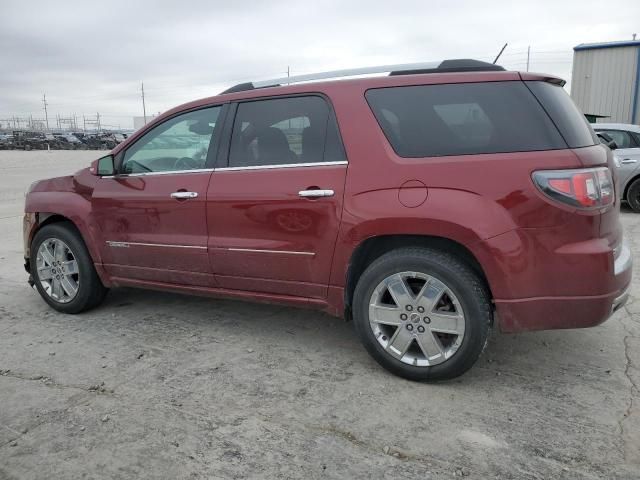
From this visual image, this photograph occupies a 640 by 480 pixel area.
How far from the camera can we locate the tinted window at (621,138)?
962 cm

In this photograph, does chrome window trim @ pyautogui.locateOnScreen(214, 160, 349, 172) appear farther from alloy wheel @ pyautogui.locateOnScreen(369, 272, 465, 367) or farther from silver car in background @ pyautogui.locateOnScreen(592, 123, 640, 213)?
silver car in background @ pyautogui.locateOnScreen(592, 123, 640, 213)

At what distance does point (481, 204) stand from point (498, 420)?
112 centimetres

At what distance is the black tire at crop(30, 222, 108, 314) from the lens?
176 inches

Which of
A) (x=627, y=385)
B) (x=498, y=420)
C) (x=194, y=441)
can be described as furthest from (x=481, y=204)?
(x=194, y=441)

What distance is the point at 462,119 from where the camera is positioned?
3123 millimetres

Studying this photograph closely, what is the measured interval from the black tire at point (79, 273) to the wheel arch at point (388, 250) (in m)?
2.28

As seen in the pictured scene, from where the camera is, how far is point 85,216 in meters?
Result: 4.40

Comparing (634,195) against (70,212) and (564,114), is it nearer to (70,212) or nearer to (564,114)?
(564,114)

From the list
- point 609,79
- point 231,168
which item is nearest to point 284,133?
point 231,168

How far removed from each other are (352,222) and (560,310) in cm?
124

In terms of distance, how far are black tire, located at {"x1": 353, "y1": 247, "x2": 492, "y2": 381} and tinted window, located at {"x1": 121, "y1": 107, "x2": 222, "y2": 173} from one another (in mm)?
1542

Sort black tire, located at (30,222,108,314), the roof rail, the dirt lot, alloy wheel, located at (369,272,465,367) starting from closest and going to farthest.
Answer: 1. the dirt lot
2. alloy wheel, located at (369,272,465,367)
3. the roof rail
4. black tire, located at (30,222,108,314)

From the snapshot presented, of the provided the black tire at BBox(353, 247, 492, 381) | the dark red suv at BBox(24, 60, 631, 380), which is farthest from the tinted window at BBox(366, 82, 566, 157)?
the black tire at BBox(353, 247, 492, 381)

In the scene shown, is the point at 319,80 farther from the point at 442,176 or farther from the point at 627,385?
the point at 627,385
